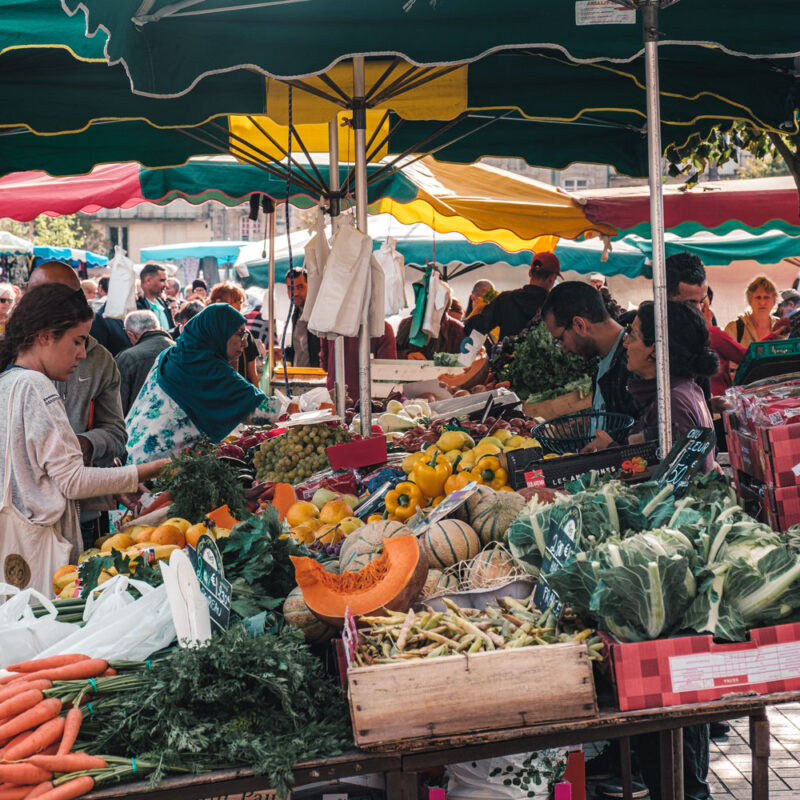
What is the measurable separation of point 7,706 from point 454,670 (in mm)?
1144

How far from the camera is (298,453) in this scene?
543 centimetres

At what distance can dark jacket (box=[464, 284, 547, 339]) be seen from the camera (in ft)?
28.1

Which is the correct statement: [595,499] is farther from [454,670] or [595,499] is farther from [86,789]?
[86,789]

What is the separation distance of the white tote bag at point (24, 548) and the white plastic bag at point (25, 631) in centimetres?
80

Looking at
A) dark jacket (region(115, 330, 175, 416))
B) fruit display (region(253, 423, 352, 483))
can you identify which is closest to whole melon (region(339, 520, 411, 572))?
fruit display (region(253, 423, 352, 483))

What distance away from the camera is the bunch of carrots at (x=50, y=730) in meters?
2.27

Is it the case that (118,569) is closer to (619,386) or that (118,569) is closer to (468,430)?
(468,430)

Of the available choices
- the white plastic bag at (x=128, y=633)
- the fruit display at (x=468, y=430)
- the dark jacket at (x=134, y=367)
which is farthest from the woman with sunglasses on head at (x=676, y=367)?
the dark jacket at (x=134, y=367)

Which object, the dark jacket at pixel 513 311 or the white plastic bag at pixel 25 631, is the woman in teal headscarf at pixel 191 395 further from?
the dark jacket at pixel 513 311

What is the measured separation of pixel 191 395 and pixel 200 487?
1779 millimetres

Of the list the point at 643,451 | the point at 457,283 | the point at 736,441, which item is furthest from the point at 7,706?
the point at 457,283

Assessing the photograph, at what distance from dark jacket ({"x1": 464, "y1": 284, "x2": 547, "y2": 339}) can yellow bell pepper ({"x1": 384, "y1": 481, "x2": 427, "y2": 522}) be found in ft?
15.5

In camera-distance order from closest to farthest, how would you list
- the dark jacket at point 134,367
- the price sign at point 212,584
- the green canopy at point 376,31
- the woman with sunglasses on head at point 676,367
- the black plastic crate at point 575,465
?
the price sign at point 212,584
the green canopy at point 376,31
the black plastic crate at point 575,465
the woman with sunglasses on head at point 676,367
the dark jacket at point 134,367

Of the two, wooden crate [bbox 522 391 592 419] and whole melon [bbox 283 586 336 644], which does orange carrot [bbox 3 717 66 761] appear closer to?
whole melon [bbox 283 586 336 644]
